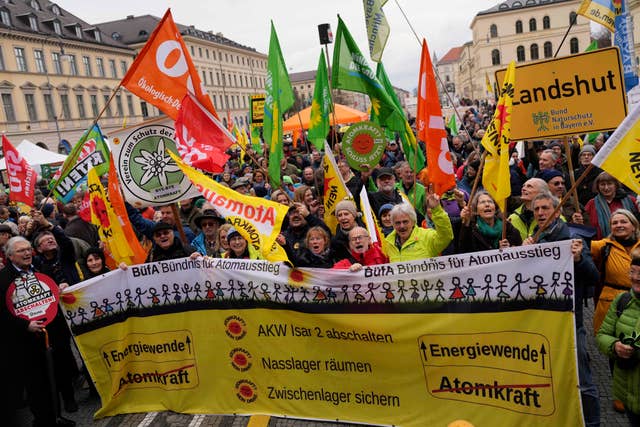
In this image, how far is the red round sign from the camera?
4191 millimetres

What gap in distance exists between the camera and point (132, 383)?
4652mm

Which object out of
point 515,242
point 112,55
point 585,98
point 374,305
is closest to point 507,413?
point 374,305

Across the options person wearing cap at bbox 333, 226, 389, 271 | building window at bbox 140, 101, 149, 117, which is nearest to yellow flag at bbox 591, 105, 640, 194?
person wearing cap at bbox 333, 226, 389, 271

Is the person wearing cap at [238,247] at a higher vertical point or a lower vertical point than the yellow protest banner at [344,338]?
higher

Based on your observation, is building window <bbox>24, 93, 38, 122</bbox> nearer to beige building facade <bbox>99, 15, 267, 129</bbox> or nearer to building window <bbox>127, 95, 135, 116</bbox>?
building window <bbox>127, 95, 135, 116</bbox>

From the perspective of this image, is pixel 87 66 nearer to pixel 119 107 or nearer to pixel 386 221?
pixel 119 107

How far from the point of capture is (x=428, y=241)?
424 cm

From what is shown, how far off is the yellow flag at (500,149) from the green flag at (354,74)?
9.25 ft

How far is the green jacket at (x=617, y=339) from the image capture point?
3.13 meters

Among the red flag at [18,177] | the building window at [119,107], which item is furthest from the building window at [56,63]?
the red flag at [18,177]

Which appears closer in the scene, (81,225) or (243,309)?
(243,309)

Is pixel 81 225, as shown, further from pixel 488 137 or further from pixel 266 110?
pixel 488 137

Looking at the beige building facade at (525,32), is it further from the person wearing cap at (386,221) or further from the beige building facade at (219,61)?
the person wearing cap at (386,221)

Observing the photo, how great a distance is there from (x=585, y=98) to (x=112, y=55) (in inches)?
2466
